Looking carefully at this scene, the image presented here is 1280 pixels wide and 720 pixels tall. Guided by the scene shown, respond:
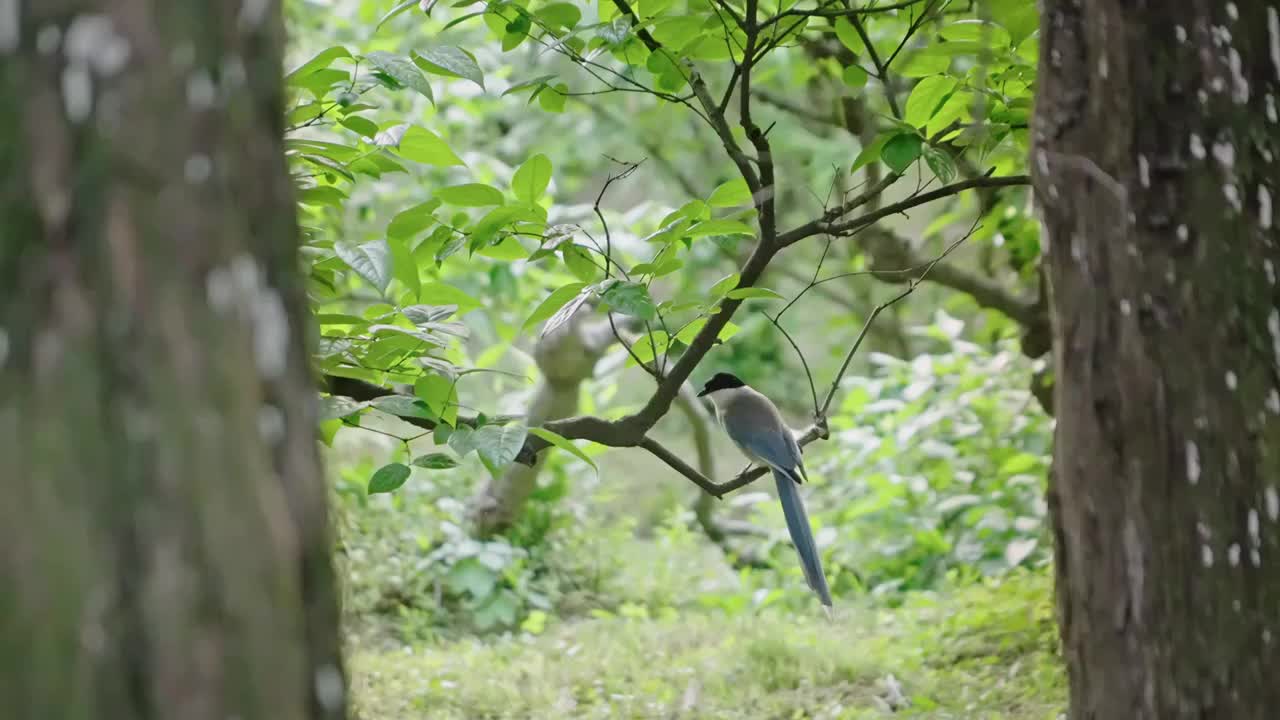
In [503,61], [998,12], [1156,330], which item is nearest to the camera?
[1156,330]

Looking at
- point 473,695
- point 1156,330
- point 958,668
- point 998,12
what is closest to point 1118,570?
point 1156,330

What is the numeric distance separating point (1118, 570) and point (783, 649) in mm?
1764

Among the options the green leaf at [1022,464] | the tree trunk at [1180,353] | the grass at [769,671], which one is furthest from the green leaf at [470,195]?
the green leaf at [1022,464]

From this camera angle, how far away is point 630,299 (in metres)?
1.37

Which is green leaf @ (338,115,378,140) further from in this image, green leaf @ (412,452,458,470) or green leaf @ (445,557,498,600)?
green leaf @ (445,557,498,600)

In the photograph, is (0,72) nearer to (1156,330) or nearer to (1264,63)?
(1156,330)

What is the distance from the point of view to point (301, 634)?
0.66 metres

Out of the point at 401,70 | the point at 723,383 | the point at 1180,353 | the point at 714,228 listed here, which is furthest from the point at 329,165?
the point at 723,383

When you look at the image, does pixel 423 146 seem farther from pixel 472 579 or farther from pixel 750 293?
pixel 472 579

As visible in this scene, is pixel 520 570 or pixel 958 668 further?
pixel 520 570

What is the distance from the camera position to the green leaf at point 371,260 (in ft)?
4.28

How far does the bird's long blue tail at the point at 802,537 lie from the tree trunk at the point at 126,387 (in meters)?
1.68

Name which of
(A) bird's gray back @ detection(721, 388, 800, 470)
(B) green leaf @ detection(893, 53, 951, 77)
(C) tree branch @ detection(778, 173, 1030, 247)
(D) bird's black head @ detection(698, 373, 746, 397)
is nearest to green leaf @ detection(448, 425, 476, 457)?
(C) tree branch @ detection(778, 173, 1030, 247)

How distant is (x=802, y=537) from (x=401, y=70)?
4.67 feet
